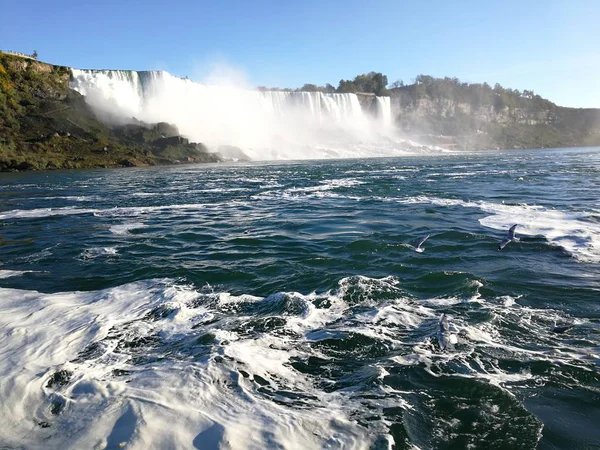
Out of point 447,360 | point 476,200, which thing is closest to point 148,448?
point 447,360

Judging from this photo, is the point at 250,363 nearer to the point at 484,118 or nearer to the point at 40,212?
the point at 40,212

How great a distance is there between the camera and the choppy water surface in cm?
288

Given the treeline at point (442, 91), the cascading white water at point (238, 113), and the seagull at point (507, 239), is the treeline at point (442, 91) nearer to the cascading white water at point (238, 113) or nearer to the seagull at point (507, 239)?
the cascading white water at point (238, 113)

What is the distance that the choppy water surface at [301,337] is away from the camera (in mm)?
2879

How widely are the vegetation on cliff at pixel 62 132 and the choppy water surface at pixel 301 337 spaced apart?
109ft

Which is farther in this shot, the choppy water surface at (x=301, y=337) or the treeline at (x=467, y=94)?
the treeline at (x=467, y=94)

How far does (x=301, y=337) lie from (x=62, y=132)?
A: 47376 millimetres

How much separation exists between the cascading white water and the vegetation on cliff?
92.2 inches

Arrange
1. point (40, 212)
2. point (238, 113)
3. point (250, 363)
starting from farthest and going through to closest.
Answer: point (238, 113) < point (40, 212) < point (250, 363)

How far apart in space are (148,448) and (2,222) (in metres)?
12.0

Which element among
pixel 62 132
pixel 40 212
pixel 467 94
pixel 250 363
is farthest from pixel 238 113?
pixel 467 94

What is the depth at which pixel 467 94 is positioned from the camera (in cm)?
10238

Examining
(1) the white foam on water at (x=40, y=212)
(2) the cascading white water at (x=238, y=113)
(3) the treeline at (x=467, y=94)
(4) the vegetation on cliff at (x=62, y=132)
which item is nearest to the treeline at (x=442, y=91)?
(3) the treeline at (x=467, y=94)

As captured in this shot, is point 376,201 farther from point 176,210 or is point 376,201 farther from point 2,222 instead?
point 2,222
